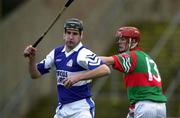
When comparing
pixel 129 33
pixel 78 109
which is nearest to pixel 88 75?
pixel 78 109

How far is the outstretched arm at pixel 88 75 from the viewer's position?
1048 centimetres

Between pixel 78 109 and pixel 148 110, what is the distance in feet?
3.15

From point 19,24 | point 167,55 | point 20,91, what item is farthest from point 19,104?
point 167,55

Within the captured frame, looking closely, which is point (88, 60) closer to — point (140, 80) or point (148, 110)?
point (140, 80)

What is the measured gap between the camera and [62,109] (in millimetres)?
11172

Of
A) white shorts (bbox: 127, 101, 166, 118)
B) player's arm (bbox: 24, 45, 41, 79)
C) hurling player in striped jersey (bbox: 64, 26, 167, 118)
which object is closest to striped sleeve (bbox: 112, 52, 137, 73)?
hurling player in striped jersey (bbox: 64, 26, 167, 118)

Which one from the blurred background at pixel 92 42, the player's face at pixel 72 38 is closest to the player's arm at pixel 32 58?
the player's face at pixel 72 38

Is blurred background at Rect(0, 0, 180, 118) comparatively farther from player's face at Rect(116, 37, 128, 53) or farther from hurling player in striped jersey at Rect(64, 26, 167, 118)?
player's face at Rect(116, 37, 128, 53)

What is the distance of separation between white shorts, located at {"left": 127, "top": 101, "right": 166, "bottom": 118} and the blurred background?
628cm

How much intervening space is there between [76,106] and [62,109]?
20cm

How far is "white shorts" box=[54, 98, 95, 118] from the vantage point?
1104cm

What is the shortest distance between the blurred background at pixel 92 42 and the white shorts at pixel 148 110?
6281mm

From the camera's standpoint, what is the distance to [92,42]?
19375 millimetres

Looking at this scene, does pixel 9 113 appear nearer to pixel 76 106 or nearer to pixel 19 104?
pixel 19 104
